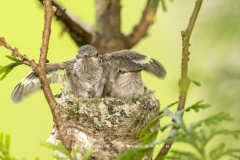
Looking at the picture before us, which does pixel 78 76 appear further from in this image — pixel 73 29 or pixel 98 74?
pixel 73 29

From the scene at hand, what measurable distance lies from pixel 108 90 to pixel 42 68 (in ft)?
4.59

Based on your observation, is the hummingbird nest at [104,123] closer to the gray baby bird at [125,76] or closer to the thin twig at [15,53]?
the gray baby bird at [125,76]

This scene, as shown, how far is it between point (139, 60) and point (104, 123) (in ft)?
1.89

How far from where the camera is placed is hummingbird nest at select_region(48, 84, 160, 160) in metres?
1.80

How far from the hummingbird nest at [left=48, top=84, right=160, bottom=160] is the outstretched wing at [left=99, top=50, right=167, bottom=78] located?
30 cm

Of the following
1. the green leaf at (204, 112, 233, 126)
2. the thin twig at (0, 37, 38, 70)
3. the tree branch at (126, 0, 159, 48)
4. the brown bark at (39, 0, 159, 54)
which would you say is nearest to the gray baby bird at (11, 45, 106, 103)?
the brown bark at (39, 0, 159, 54)

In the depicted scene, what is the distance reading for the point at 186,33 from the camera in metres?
1.00

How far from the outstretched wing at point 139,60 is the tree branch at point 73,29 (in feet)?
1.27

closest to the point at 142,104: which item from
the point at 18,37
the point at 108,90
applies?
the point at 108,90

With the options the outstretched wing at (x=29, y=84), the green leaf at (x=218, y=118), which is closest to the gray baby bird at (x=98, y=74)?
the outstretched wing at (x=29, y=84)

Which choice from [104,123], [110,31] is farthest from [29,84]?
[110,31]

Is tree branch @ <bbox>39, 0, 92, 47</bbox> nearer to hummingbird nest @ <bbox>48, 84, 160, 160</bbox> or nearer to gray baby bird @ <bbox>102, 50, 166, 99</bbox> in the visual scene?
gray baby bird @ <bbox>102, 50, 166, 99</bbox>

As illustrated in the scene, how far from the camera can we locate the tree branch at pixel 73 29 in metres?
2.07

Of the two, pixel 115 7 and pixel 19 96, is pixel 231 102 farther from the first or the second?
pixel 115 7
